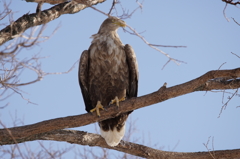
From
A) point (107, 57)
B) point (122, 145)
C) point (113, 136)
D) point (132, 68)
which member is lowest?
point (122, 145)

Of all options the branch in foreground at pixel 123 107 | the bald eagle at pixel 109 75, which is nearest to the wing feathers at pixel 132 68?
the bald eagle at pixel 109 75

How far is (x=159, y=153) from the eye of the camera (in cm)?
516

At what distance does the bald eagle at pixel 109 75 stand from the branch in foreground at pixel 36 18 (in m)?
0.84

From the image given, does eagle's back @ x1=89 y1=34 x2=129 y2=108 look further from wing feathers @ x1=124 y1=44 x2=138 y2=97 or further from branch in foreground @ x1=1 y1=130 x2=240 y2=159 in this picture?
branch in foreground @ x1=1 y1=130 x2=240 y2=159

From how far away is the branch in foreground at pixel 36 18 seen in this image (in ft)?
16.8

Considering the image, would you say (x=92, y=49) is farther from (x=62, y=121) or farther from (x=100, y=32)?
(x=62, y=121)

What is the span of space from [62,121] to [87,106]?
4.44ft

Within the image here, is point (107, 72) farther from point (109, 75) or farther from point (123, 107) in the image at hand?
point (123, 107)

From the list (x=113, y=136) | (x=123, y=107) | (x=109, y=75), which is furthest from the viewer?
(x=109, y=75)

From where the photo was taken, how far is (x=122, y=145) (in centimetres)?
532

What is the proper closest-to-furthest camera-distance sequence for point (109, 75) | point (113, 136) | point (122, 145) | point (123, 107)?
point (123, 107) < point (122, 145) < point (113, 136) < point (109, 75)

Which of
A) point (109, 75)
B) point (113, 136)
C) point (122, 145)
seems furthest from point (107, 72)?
point (122, 145)

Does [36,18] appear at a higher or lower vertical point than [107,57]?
higher

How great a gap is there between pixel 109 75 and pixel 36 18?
63.0 inches
